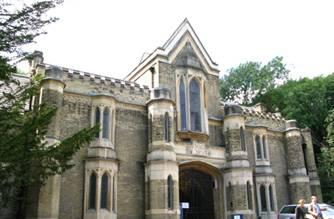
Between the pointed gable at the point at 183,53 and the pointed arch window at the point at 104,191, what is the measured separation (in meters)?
8.06

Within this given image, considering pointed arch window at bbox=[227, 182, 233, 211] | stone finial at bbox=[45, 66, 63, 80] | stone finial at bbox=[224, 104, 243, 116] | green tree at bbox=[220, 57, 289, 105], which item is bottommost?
pointed arch window at bbox=[227, 182, 233, 211]

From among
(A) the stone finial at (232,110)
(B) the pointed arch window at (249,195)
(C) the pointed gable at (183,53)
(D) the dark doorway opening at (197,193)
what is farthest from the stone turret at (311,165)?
(C) the pointed gable at (183,53)

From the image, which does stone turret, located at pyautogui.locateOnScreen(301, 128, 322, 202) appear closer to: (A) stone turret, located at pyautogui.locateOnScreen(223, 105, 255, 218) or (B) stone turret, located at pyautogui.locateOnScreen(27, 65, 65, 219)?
(A) stone turret, located at pyautogui.locateOnScreen(223, 105, 255, 218)

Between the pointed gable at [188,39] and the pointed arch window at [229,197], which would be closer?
the pointed arch window at [229,197]

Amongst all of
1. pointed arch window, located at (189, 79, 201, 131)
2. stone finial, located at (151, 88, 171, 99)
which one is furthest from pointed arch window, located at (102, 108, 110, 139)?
pointed arch window, located at (189, 79, 201, 131)

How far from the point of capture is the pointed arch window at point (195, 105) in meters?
22.2

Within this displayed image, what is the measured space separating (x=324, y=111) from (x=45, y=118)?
2976 cm

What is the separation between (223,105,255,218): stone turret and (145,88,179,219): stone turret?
13.6ft

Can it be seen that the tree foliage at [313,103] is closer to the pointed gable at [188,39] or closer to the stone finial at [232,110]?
the stone finial at [232,110]

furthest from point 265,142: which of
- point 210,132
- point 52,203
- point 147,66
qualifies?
point 52,203

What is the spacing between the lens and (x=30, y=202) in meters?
15.7

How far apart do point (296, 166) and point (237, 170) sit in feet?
20.3

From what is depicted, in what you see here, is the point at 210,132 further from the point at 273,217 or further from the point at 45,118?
the point at 45,118

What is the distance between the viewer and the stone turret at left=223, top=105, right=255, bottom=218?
2115 centimetres
